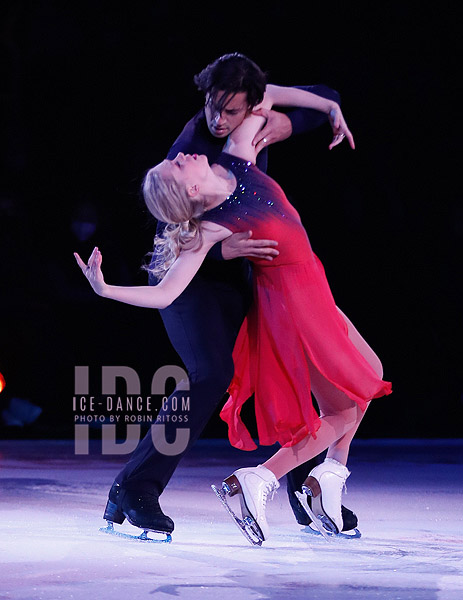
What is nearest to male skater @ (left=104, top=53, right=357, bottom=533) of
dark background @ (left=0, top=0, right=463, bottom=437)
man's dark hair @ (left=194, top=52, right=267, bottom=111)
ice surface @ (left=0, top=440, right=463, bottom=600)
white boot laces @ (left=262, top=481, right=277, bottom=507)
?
man's dark hair @ (left=194, top=52, right=267, bottom=111)

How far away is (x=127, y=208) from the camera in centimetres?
515

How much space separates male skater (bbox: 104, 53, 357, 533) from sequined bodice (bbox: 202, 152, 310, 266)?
36mm

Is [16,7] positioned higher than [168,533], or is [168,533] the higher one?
[16,7]

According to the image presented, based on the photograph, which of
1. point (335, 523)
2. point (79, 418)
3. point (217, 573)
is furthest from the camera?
point (79, 418)

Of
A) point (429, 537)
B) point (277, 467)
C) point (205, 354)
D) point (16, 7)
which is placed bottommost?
point (429, 537)

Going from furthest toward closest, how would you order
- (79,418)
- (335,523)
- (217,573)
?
(79,418) → (335,523) → (217,573)

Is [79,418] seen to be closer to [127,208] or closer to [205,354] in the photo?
[127,208]

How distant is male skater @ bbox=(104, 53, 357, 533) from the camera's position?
2.64 meters

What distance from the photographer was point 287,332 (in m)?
2.67

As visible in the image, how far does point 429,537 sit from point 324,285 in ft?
2.19

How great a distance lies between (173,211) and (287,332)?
410mm

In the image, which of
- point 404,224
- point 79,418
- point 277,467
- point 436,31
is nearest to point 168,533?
point 277,467

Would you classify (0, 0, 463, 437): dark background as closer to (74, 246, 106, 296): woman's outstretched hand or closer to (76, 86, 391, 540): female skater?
(76, 86, 391, 540): female skater

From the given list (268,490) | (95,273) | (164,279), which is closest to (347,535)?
(268,490)
